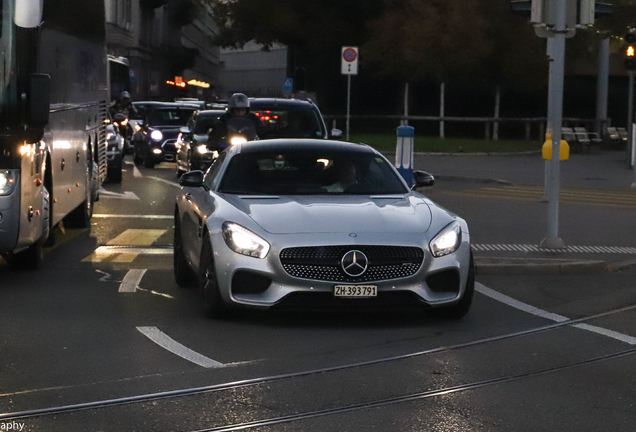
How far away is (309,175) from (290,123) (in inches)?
397

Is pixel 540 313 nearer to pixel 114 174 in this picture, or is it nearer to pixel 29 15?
pixel 29 15

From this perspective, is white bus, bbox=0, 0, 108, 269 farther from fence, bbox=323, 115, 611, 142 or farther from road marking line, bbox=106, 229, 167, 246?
fence, bbox=323, 115, 611, 142

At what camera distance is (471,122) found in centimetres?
5062

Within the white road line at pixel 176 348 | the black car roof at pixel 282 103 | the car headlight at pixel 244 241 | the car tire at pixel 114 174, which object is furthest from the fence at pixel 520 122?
the white road line at pixel 176 348

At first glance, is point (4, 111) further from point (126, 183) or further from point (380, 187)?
point (126, 183)

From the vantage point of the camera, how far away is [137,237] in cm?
1488

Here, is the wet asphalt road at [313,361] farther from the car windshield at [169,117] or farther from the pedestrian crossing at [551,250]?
the car windshield at [169,117]

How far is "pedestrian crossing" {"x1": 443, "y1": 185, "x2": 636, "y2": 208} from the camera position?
20766 mm

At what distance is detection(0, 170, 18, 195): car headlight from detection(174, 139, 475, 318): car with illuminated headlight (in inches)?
69.1

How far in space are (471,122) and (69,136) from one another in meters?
37.7

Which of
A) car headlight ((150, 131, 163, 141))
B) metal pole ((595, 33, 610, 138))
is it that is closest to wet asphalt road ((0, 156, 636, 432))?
car headlight ((150, 131, 163, 141))

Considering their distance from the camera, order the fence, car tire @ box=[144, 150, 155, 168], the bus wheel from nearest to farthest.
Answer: the bus wheel < car tire @ box=[144, 150, 155, 168] < the fence

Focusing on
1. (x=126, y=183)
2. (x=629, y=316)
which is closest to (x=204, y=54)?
(x=126, y=183)

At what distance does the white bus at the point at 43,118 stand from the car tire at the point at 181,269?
1297 mm
